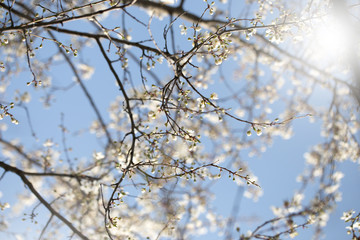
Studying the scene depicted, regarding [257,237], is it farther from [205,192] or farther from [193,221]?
[193,221]

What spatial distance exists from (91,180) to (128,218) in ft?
9.81

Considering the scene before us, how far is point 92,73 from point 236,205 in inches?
323

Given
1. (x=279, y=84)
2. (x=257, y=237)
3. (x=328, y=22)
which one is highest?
(x=279, y=84)

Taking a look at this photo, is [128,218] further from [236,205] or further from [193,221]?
[236,205]

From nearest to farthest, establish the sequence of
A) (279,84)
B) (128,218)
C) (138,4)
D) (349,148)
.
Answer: (138,4), (128,218), (349,148), (279,84)

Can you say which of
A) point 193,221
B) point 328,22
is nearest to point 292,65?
point 328,22

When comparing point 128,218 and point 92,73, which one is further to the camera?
point 92,73

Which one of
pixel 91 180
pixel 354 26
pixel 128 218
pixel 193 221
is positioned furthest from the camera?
pixel 193 221

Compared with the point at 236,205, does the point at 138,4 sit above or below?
above

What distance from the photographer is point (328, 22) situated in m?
5.12

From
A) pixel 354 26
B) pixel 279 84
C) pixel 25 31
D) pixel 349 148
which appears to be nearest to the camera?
pixel 25 31

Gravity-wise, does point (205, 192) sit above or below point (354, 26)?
below

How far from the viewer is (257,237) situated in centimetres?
274

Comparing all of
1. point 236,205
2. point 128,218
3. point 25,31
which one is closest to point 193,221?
point 128,218
